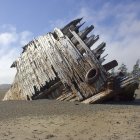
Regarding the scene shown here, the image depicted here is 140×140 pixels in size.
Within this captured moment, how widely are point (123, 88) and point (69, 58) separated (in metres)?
2.56

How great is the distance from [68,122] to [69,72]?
5.32 m

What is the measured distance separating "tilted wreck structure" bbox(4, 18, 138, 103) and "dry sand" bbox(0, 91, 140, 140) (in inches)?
46.4

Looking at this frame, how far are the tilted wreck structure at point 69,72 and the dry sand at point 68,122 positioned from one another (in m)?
1.18

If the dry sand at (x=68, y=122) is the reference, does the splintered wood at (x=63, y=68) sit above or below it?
above

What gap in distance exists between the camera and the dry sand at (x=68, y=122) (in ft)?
27.1

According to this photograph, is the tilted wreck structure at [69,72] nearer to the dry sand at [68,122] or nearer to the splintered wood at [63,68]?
the splintered wood at [63,68]

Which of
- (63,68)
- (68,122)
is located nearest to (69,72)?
(63,68)

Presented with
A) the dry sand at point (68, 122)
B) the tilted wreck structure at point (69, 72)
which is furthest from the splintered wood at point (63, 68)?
the dry sand at point (68, 122)

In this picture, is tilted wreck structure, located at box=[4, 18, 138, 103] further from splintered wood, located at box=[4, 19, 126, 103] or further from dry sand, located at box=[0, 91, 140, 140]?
dry sand, located at box=[0, 91, 140, 140]

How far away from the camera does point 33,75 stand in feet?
54.7

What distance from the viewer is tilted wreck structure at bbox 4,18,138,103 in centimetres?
1426

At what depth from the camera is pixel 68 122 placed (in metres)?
9.88

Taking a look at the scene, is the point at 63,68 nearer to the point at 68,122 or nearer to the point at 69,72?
the point at 69,72

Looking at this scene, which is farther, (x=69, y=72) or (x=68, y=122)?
(x=69, y=72)
